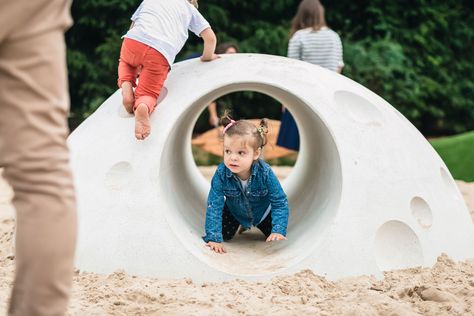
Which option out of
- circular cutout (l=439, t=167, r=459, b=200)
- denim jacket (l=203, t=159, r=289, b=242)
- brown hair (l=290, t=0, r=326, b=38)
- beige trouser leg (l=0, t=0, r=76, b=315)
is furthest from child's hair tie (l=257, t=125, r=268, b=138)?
brown hair (l=290, t=0, r=326, b=38)

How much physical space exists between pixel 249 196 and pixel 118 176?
81 cm

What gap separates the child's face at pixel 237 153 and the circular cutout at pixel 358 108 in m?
0.52

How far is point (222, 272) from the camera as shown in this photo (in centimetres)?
335

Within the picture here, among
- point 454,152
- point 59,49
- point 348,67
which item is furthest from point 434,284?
point 348,67

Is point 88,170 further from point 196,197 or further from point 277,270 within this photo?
point 196,197

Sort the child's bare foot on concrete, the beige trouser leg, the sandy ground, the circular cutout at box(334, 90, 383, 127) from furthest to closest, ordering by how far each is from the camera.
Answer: the circular cutout at box(334, 90, 383, 127)
the child's bare foot on concrete
the sandy ground
the beige trouser leg

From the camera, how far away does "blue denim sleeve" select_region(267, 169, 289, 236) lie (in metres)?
3.82

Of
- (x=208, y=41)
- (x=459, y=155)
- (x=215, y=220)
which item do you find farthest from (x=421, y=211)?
(x=459, y=155)

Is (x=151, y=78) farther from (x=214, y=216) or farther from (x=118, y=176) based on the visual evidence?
(x=214, y=216)

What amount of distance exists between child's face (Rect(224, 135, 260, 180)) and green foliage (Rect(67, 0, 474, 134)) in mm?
5893

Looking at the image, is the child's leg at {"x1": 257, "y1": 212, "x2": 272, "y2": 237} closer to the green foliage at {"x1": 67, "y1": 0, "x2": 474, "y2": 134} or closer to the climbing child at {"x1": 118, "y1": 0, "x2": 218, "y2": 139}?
the climbing child at {"x1": 118, "y1": 0, "x2": 218, "y2": 139}

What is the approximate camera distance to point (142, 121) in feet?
11.5

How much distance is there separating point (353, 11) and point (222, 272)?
8126 mm

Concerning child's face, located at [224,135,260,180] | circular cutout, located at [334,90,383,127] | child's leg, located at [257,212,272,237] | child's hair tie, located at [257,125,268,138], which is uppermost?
circular cutout, located at [334,90,383,127]
